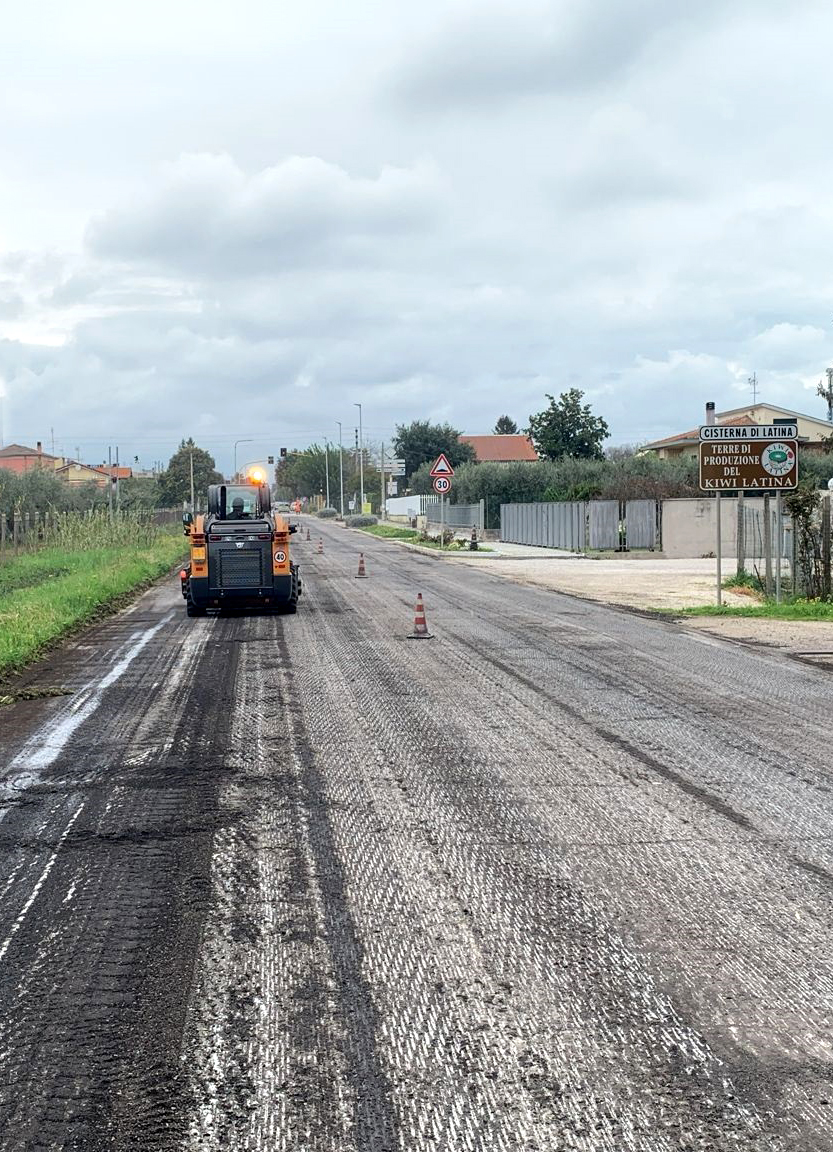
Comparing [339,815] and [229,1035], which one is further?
[339,815]

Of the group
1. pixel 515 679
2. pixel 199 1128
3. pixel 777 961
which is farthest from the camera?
pixel 515 679

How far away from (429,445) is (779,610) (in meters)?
94.0

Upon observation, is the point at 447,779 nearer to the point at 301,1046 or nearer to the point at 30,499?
A: the point at 301,1046

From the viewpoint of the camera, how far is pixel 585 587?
28.2m

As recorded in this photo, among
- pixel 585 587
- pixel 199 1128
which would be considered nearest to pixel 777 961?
pixel 199 1128

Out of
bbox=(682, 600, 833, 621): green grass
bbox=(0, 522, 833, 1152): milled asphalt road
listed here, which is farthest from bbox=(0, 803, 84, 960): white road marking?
bbox=(682, 600, 833, 621): green grass

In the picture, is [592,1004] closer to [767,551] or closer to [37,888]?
[37,888]

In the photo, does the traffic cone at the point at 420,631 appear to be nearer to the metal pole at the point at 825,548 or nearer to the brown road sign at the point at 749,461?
the brown road sign at the point at 749,461

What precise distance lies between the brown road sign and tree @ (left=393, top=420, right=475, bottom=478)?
300 ft

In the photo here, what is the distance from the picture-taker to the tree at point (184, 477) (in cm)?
11326

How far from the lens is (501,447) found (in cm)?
13275

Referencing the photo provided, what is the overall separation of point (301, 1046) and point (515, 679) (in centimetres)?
859

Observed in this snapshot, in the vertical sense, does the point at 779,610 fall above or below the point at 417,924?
below

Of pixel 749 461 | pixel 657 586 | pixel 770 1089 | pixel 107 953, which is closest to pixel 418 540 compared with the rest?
pixel 657 586
